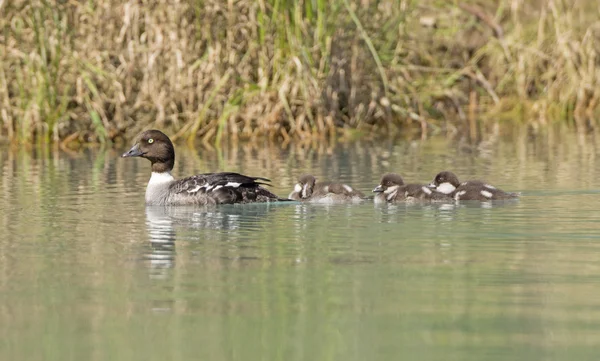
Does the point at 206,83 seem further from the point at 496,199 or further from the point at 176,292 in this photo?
the point at 176,292

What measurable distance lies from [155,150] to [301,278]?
4995mm

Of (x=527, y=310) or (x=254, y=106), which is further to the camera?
(x=254, y=106)

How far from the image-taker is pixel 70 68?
58.6 ft

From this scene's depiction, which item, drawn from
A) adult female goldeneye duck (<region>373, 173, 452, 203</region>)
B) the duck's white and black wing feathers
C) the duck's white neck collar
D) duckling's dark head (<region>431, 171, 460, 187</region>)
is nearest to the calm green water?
the duck's white and black wing feathers

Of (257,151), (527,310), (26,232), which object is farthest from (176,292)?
(257,151)

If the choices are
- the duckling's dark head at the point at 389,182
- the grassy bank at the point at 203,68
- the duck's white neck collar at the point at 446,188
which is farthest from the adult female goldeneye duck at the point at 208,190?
the grassy bank at the point at 203,68

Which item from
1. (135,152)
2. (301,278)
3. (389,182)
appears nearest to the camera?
(301,278)

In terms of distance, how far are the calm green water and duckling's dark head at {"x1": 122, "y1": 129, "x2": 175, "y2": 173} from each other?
0.39 metres

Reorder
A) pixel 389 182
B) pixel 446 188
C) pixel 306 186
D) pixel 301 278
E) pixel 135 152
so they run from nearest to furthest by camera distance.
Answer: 1. pixel 301 278
2. pixel 446 188
3. pixel 389 182
4. pixel 306 186
5. pixel 135 152

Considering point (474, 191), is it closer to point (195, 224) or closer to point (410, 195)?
point (410, 195)

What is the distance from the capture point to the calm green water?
556cm

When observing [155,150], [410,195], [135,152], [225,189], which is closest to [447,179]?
[410,195]

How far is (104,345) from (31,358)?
0.33 meters

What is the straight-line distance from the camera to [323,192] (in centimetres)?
1085
